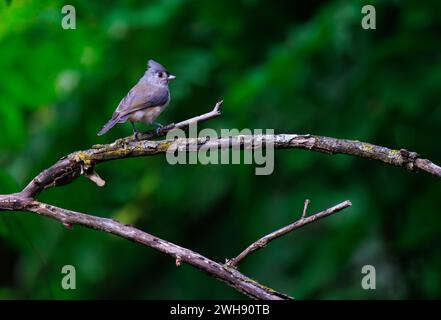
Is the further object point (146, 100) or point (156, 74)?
point (156, 74)

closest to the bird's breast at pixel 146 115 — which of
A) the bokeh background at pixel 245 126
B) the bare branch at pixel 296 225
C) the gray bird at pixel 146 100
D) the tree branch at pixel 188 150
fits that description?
the gray bird at pixel 146 100

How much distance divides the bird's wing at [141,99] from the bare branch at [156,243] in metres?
1.46

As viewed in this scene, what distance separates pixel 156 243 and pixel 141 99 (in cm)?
181

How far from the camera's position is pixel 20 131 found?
5.11 meters

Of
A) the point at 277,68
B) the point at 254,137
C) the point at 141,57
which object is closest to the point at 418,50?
the point at 277,68

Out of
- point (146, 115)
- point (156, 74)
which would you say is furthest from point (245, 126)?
point (146, 115)

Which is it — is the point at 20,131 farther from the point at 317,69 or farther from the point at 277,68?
the point at 317,69

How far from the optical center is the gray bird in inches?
170

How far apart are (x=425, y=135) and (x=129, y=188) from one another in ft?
8.20

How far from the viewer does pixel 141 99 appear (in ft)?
14.3

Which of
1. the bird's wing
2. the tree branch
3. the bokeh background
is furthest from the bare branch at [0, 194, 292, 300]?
the bokeh background

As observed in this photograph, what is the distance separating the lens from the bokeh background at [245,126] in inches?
192

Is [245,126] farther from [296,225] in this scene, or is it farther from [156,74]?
[296,225]

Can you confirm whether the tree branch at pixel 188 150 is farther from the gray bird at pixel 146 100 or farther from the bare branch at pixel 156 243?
the gray bird at pixel 146 100
